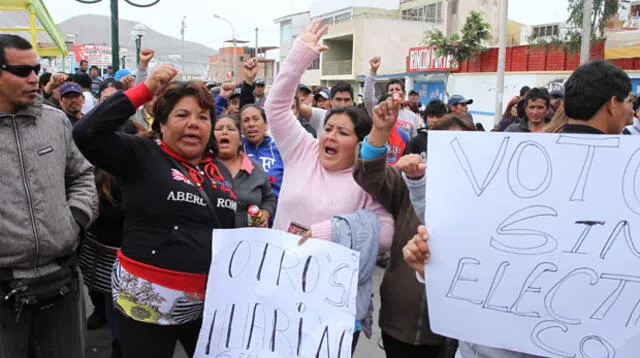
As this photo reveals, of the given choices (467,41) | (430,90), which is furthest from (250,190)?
(430,90)

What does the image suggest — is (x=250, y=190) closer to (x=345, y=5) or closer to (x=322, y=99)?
(x=322, y=99)

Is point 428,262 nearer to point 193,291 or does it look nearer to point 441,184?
point 441,184

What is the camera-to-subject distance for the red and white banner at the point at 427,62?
2760 cm

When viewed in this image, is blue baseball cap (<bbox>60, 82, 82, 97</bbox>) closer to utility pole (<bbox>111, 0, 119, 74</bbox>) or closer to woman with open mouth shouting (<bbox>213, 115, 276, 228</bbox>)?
woman with open mouth shouting (<bbox>213, 115, 276, 228</bbox>)

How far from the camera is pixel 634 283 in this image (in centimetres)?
159

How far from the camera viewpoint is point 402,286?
2340 millimetres

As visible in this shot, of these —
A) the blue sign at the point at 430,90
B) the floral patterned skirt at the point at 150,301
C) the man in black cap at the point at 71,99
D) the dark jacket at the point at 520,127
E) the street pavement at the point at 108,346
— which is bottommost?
the street pavement at the point at 108,346

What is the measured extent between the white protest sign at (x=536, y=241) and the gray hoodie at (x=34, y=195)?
1655 millimetres

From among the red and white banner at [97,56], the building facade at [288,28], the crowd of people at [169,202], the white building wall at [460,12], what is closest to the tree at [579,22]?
the white building wall at [460,12]

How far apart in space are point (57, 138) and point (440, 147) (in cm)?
175

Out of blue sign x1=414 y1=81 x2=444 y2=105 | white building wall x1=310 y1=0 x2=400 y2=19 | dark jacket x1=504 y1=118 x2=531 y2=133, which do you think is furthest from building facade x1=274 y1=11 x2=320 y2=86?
dark jacket x1=504 y1=118 x2=531 y2=133

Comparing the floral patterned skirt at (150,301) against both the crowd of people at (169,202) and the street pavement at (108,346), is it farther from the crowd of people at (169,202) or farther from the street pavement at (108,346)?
the street pavement at (108,346)

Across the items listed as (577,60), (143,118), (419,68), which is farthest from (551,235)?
(419,68)

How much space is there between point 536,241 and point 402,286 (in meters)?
0.77
